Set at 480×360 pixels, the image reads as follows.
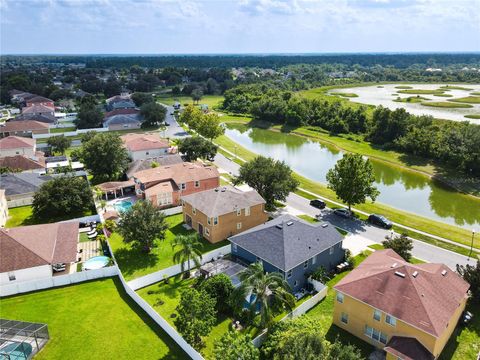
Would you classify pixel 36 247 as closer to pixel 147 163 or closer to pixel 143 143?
pixel 147 163

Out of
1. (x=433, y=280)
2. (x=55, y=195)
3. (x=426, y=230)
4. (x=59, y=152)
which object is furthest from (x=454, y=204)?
(x=59, y=152)

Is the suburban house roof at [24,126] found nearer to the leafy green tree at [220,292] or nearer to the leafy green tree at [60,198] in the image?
the leafy green tree at [60,198]

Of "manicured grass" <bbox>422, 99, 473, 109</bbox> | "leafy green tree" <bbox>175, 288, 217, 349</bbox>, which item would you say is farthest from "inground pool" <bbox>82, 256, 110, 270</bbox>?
"manicured grass" <bbox>422, 99, 473, 109</bbox>

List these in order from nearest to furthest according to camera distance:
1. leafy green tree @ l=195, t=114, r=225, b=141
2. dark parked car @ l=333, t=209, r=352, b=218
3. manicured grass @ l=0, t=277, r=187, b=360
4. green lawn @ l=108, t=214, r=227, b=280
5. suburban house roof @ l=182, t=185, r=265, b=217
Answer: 1. manicured grass @ l=0, t=277, r=187, b=360
2. green lawn @ l=108, t=214, r=227, b=280
3. suburban house roof @ l=182, t=185, r=265, b=217
4. dark parked car @ l=333, t=209, r=352, b=218
5. leafy green tree @ l=195, t=114, r=225, b=141

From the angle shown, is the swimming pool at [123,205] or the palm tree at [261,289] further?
the swimming pool at [123,205]

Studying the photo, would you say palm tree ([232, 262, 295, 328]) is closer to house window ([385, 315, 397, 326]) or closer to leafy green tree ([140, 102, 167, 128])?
house window ([385, 315, 397, 326])

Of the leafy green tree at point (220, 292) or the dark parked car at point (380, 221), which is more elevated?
the leafy green tree at point (220, 292)

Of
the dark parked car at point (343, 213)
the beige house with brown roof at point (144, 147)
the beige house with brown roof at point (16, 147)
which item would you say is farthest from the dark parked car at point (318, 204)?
the beige house with brown roof at point (16, 147)
